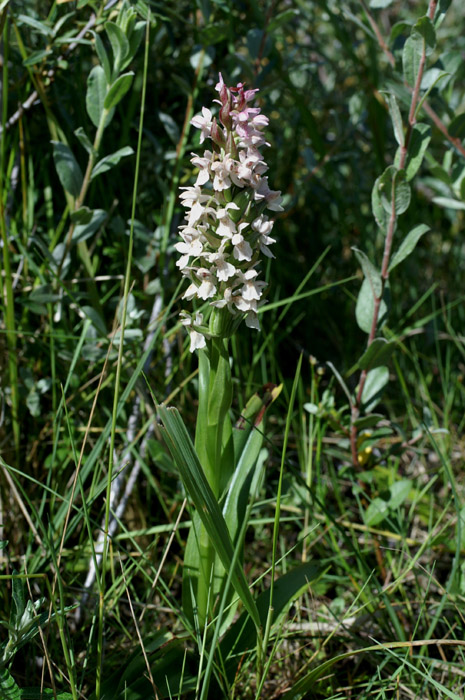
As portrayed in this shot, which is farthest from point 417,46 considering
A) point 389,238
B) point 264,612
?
point 264,612

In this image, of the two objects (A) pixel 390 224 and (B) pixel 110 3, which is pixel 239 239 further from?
(B) pixel 110 3

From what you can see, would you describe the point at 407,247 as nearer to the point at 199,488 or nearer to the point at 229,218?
the point at 229,218

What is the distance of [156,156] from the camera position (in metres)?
2.08

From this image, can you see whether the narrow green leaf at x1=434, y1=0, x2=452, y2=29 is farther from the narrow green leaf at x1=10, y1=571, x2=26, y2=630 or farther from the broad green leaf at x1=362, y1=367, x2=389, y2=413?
the narrow green leaf at x1=10, y1=571, x2=26, y2=630

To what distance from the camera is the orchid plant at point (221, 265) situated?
1126mm

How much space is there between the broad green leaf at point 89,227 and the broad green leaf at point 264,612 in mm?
1039

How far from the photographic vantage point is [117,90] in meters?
1.64

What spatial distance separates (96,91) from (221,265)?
32.2 inches

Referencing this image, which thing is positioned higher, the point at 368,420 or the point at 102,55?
the point at 102,55

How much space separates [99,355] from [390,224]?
87 cm

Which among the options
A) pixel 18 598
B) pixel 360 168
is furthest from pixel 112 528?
pixel 360 168

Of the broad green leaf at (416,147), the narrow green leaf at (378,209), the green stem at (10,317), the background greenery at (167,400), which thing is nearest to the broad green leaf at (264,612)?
the background greenery at (167,400)

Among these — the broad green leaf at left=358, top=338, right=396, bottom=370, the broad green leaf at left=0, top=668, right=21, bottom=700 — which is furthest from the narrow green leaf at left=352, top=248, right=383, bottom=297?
the broad green leaf at left=0, top=668, right=21, bottom=700

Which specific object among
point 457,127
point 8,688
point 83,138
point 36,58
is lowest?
point 8,688
